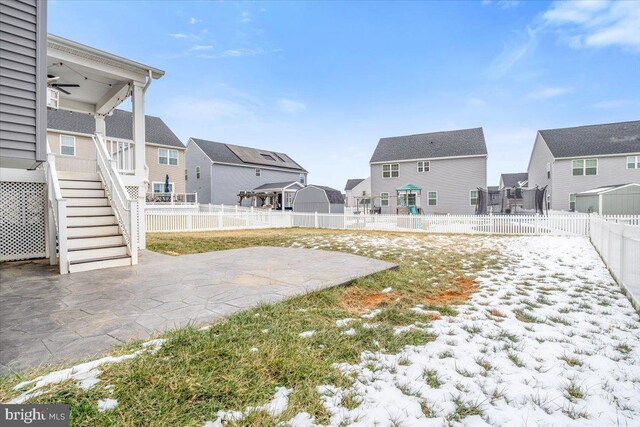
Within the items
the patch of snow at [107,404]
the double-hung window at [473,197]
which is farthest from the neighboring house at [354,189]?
the patch of snow at [107,404]

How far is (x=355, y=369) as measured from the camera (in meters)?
2.32

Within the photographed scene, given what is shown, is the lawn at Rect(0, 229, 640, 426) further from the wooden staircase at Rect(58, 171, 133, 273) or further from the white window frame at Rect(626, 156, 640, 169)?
the white window frame at Rect(626, 156, 640, 169)

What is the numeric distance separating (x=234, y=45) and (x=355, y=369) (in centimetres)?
2506

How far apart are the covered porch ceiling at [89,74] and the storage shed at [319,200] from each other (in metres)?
14.5

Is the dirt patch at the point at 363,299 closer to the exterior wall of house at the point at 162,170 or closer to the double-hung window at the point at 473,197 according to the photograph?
the exterior wall of house at the point at 162,170

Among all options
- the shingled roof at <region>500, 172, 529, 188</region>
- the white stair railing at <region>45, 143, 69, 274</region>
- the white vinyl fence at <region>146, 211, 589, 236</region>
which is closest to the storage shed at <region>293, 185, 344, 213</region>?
the white vinyl fence at <region>146, 211, 589, 236</region>

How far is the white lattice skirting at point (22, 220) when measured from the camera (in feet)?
21.0

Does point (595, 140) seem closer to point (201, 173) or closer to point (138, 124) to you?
point (138, 124)

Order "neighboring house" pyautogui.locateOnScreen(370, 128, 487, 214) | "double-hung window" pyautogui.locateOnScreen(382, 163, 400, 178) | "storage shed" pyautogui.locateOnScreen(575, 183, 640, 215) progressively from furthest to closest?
"double-hung window" pyautogui.locateOnScreen(382, 163, 400, 178), "neighboring house" pyautogui.locateOnScreen(370, 128, 487, 214), "storage shed" pyautogui.locateOnScreen(575, 183, 640, 215)

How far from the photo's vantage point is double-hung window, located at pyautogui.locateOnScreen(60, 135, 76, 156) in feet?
62.9

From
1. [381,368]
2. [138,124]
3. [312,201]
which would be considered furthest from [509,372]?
[312,201]

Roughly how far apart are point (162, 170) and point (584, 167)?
1235 inches

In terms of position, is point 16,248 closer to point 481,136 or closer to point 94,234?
point 94,234

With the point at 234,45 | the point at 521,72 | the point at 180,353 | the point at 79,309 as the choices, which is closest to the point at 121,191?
the point at 79,309
